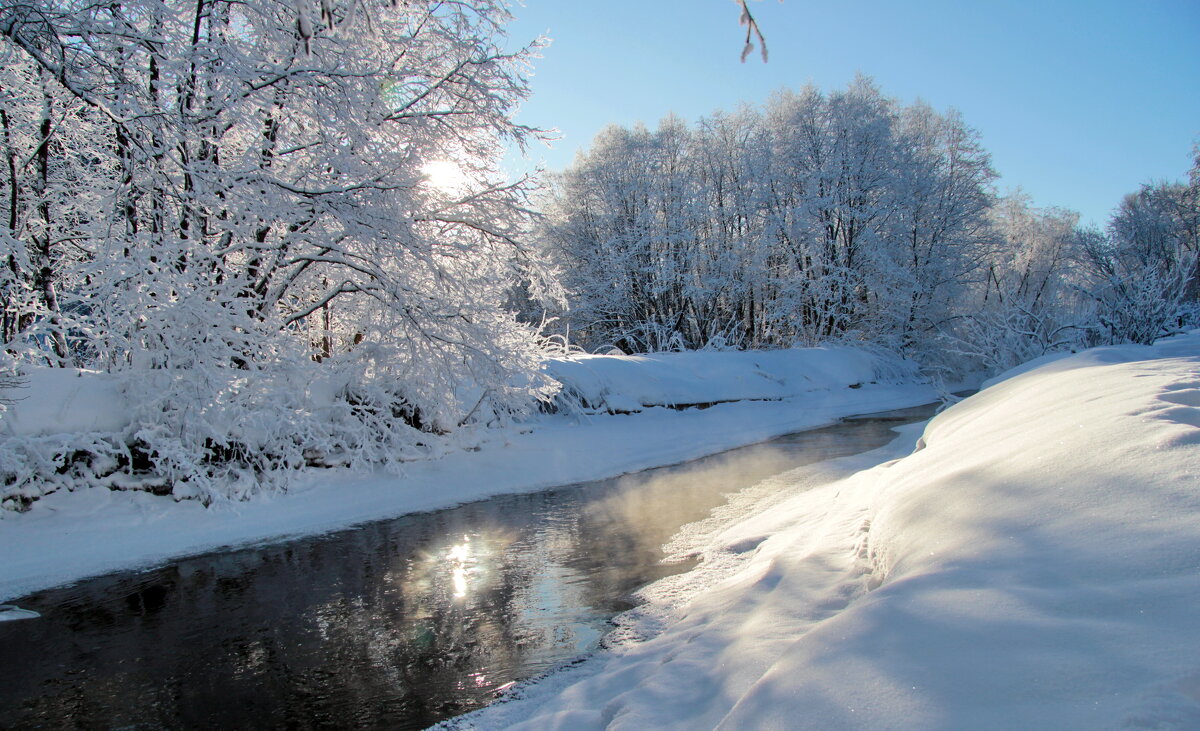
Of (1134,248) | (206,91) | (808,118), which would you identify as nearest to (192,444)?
(206,91)

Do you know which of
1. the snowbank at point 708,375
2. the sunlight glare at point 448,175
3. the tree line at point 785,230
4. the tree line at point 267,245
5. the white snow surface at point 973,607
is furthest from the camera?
the tree line at point 785,230

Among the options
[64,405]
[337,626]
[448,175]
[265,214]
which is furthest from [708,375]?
[337,626]

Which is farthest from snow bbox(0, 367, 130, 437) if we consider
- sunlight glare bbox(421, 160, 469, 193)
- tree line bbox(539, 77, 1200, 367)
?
tree line bbox(539, 77, 1200, 367)

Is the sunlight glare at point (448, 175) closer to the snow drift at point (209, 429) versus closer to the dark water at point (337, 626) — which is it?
the snow drift at point (209, 429)

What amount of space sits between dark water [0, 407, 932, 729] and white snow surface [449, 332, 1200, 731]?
55 cm

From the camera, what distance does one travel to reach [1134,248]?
106 ft

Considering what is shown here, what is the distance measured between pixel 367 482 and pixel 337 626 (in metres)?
4.66

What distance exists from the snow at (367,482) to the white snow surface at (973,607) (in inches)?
191

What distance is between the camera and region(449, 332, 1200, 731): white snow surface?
1687 millimetres

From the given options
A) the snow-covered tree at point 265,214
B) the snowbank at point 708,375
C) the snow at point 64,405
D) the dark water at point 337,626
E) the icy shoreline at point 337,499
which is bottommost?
the dark water at point 337,626

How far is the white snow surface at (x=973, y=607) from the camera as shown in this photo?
5.53ft

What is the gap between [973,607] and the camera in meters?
2.13

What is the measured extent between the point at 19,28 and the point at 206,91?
5.40 feet

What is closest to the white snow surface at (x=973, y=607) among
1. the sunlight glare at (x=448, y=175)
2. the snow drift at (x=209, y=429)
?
the snow drift at (x=209, y=429)
